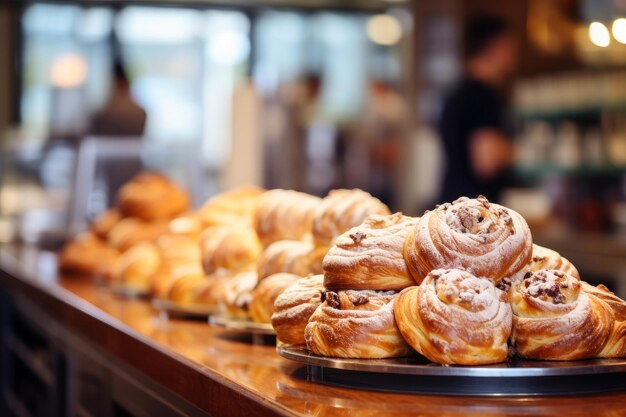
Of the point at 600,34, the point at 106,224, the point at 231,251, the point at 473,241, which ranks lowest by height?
the point at 106,224

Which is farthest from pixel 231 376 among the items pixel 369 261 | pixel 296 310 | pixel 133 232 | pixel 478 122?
pixel 478 122

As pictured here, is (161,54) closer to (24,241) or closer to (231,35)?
(231,35)

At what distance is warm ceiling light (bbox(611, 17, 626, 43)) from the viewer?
5789mm

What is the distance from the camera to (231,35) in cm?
1296

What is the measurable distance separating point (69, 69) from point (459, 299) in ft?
38.2

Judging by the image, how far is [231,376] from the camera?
1.56 m

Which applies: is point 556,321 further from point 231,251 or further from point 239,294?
point 231,251

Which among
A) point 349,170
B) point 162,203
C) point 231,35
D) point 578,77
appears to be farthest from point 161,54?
point 162,203

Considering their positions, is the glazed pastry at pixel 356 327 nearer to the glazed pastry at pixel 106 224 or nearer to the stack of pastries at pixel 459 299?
the stack of pastries at pixel 459 299

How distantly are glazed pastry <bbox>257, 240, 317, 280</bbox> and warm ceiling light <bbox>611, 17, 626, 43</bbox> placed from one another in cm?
425

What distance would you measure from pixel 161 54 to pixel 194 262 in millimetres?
A: 10387

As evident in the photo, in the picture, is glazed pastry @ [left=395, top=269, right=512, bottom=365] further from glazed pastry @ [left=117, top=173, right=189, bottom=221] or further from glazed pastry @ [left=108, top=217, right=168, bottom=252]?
glazed pastry @ [left=117, top=173, right=189, bottom=221]

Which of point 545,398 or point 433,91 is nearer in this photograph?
point 545,398

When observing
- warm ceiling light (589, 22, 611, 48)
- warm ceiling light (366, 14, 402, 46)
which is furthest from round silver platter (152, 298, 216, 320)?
warm ceiling light (366, 14, 402, 46)
